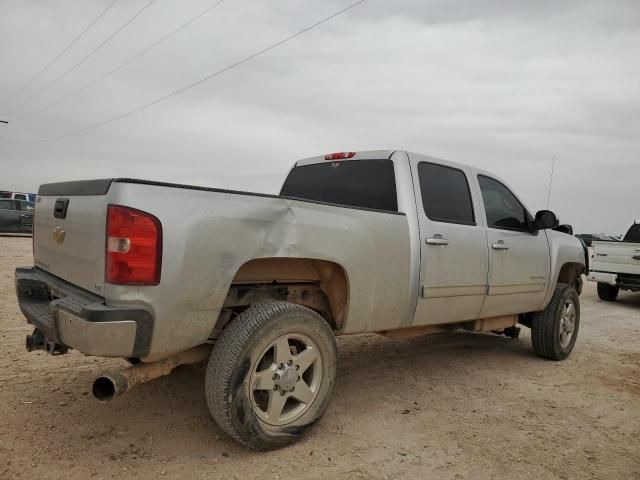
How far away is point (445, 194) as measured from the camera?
409cm

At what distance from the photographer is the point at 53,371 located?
13.1 ft

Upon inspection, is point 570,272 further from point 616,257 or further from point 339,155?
point 616,257

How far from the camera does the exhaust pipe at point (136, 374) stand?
2379mm

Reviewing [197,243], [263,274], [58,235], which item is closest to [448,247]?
[263,274]

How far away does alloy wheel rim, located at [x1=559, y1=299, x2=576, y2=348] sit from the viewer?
5430mm

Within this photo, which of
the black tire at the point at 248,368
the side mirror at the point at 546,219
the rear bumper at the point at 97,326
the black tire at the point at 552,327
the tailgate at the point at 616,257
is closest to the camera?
the rear bumper at the point at 97,326

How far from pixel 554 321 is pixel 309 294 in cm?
327

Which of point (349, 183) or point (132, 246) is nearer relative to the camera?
point (132, 246)

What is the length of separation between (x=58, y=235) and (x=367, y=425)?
92.4 inches

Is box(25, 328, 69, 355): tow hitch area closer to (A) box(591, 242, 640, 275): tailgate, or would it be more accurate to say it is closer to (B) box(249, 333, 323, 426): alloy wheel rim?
(B) box(249, 333, 323, 426): alloy wheel rim

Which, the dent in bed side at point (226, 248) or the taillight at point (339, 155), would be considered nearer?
the dent in bed side at point (226, 248)

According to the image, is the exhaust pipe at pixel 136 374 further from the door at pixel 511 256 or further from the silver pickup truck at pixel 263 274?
the door at pixel 511 256

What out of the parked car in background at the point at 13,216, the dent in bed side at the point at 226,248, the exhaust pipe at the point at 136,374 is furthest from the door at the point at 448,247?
the parked car in background at the point at 13,216

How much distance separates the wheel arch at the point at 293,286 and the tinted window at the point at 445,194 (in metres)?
1.03
